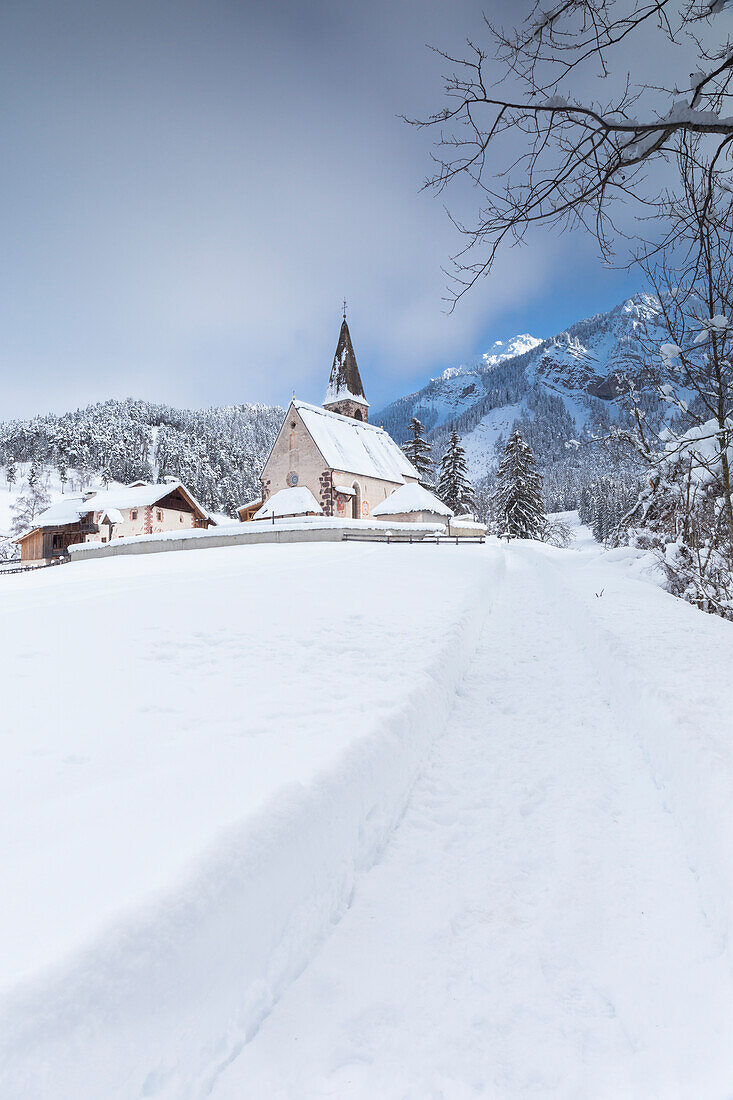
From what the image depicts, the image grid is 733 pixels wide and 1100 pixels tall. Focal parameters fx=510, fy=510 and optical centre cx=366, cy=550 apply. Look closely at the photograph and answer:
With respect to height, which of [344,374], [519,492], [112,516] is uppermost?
[344,374]

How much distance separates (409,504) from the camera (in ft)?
110

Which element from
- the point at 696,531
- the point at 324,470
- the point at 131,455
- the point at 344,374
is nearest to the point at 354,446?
the point at 324,470

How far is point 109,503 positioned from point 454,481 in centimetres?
2942

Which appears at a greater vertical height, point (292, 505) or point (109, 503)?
point (109, 503)

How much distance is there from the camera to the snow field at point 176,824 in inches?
57.2

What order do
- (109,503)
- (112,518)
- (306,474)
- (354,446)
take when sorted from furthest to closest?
(109,503) < (112,518) < (354,446) < (306,474)

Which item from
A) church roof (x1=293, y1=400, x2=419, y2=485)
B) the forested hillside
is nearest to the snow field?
church roof (x1=293, y1=400, x2=419, y2=485)

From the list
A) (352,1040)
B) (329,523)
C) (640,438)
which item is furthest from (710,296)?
(329,523)

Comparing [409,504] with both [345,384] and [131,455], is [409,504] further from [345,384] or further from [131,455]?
[131,455]

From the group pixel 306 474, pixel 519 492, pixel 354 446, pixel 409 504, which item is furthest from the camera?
pixel 519 492

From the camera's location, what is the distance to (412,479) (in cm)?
4338

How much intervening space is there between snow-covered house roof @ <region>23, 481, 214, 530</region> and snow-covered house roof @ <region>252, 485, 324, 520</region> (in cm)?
1221

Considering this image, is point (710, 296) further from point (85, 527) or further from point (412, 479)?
point (85, 527)

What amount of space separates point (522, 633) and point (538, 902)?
19.1 feet
